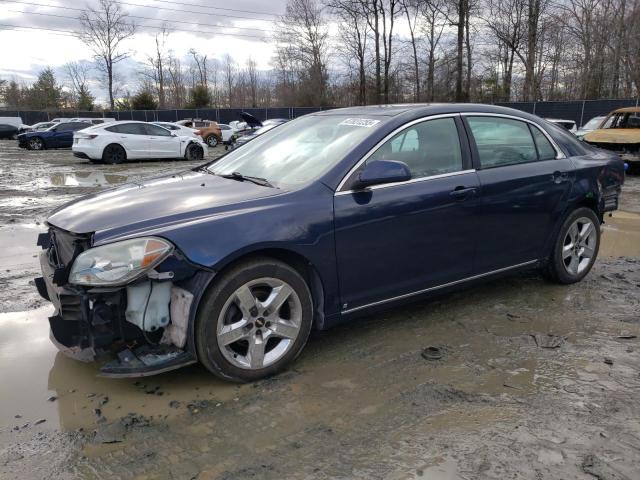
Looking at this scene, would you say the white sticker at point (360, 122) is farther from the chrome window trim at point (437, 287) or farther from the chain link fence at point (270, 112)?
the chain link fence at point (270, 112)

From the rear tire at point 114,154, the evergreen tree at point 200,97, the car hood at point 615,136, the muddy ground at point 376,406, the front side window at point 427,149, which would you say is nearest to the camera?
the muddy ground at point 376,406

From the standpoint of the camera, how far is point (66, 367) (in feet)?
11.5

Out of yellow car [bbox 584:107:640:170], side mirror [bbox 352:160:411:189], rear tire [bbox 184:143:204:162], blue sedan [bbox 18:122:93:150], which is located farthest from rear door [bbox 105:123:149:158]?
side mirror [bbox 352:160:411:189]

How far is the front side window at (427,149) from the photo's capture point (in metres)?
3.77

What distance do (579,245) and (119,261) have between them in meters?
4.07

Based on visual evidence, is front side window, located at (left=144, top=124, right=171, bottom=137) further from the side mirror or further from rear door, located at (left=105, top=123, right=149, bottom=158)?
the side mirror

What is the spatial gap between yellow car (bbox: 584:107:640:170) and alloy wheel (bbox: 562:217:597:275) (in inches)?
358

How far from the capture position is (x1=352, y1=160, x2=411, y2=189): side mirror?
134 inches

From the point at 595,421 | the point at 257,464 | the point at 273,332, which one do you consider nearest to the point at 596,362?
the point at 595,421

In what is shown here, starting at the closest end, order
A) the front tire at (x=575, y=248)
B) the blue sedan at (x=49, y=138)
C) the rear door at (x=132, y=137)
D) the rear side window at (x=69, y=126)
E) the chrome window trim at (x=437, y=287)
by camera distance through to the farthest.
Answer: the chrome window trim at (x=437, y=287), the front tire at (x=575, y=248), the rear door at (x=132, y=137), the blue sedan at (x=49, y=138), the rear side window at (x=69, y=126)

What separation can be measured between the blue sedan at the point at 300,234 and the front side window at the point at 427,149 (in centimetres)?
1

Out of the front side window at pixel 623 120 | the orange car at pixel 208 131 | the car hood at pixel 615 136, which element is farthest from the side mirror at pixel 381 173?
the orange car at pixel 208 131

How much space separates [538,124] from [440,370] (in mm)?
2548

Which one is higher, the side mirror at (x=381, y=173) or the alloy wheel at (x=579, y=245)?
the side mirror at (x=381, y=173)
